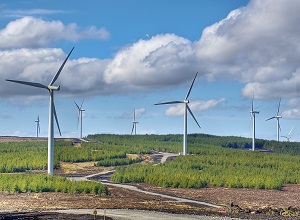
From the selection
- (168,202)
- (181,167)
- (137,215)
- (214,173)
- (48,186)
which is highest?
(181,167)

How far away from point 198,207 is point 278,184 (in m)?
36.1

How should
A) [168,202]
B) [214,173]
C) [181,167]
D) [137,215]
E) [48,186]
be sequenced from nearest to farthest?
[137,215], [168,202], [48,186], [214,173], [181,167]

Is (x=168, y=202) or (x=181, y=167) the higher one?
(x=181, y=167)

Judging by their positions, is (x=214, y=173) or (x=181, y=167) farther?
(x=181, y=167)

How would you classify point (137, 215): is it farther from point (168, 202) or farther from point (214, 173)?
point (214, 173)

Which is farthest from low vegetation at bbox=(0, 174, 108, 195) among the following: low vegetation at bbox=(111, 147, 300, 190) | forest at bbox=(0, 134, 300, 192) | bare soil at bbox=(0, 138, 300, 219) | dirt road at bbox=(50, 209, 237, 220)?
low vegetation at bbox=(111, 147, 300, 190)

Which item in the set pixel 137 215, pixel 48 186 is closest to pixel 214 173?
pixel 48 186

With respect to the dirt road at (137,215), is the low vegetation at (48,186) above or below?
above

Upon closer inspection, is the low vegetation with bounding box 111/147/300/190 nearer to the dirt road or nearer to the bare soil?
the bare soil

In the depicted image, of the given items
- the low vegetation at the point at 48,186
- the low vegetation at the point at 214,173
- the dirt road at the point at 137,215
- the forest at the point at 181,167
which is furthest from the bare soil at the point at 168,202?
the forest at the point at 181,167

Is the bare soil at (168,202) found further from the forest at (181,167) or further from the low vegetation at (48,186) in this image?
the forest at (181,167)

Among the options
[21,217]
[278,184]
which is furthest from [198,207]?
[278,184]

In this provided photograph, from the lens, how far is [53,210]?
57625 mm

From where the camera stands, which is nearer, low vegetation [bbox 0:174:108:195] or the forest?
low vegetation [bbox 0:174:108:195]
